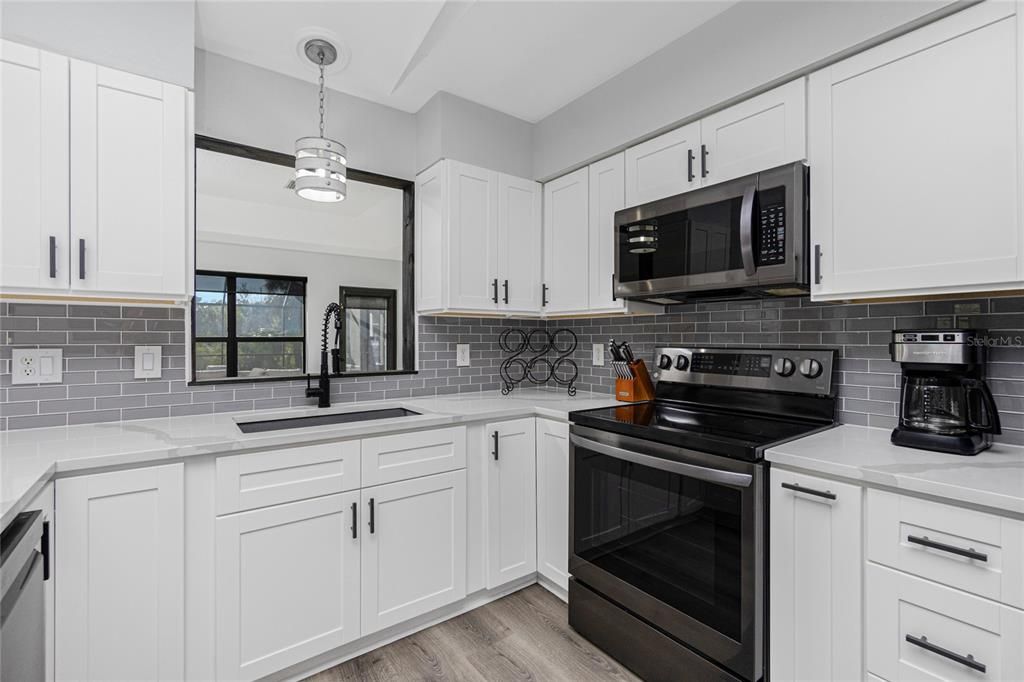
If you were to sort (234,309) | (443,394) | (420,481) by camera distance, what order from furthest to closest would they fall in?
(234,309), (443,394), (420,481)

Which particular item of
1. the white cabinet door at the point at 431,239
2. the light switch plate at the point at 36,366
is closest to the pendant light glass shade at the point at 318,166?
the white cabinet door at the point at 431,239

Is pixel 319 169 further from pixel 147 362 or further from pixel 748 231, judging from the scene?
pixel 748 231

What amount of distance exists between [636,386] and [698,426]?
0.61m

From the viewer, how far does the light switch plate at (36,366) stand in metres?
1.71

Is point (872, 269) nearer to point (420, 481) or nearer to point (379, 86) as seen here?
point (420, 481)

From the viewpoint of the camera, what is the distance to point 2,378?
1688mm

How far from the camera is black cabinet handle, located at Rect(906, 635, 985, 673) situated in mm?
1080

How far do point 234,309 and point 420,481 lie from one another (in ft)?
6.07

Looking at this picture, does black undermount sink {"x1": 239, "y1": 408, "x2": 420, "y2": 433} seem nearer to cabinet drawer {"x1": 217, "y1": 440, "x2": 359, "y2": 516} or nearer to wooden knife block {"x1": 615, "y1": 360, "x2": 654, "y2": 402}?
cabinet drawer {"x1": 217, "y1": 440, "x2": 359, "y2": 516}

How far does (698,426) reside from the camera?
5.80 feet

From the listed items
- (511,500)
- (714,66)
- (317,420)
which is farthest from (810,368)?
(317,420)

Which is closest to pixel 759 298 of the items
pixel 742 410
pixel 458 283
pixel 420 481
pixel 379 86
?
pixel 742 410

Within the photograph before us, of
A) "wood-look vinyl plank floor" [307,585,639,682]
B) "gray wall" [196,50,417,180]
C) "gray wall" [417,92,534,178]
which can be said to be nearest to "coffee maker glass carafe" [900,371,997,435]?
"wood-look vinyl plank floor" [307,585,639,682]

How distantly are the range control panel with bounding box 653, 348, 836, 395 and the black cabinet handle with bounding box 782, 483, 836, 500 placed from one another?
1.99 feet
